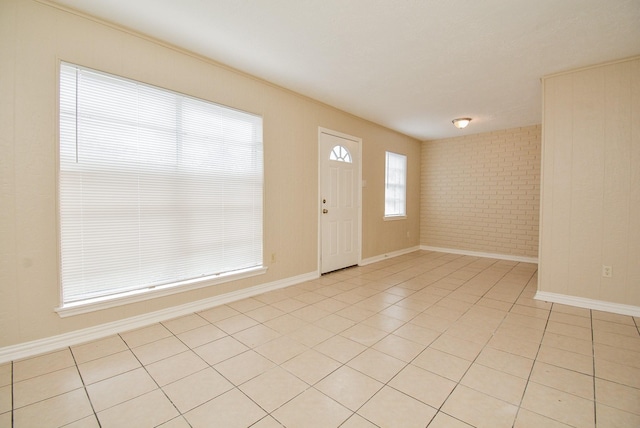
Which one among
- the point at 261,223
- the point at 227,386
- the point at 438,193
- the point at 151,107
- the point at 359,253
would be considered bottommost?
the point at 227,386

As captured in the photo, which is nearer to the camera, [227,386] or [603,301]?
[227,386]

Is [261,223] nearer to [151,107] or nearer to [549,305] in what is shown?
[151,107]

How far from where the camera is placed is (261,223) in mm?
3512

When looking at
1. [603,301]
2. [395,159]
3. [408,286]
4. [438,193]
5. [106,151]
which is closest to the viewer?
[106,151]

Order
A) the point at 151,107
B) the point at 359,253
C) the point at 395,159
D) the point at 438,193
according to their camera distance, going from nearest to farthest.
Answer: the point at 151,107
the point at 359,253
the point at 395,159
the point at 438,193

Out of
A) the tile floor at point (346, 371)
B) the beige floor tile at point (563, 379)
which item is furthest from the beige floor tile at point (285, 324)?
the beige floor tile at point (563, 379)

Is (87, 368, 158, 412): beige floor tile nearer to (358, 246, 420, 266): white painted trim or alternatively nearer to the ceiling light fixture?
(358, 246, 420, 266): white painted trim

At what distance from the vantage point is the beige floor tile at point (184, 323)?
8.34ft

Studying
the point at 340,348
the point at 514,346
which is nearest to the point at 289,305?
the point at 340,348

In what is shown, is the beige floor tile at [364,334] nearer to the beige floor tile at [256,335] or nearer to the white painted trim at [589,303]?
the beige floor tile at [256,335]

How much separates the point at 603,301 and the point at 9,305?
5.38 metres

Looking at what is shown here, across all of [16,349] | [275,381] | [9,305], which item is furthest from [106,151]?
[275,381]

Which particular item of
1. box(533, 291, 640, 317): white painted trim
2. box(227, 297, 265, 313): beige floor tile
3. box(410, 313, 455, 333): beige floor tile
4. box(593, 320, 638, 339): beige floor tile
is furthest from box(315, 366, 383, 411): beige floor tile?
box(533, 291, 640, 317): white painted trim

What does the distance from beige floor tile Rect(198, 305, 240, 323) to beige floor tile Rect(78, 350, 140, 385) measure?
750mm
